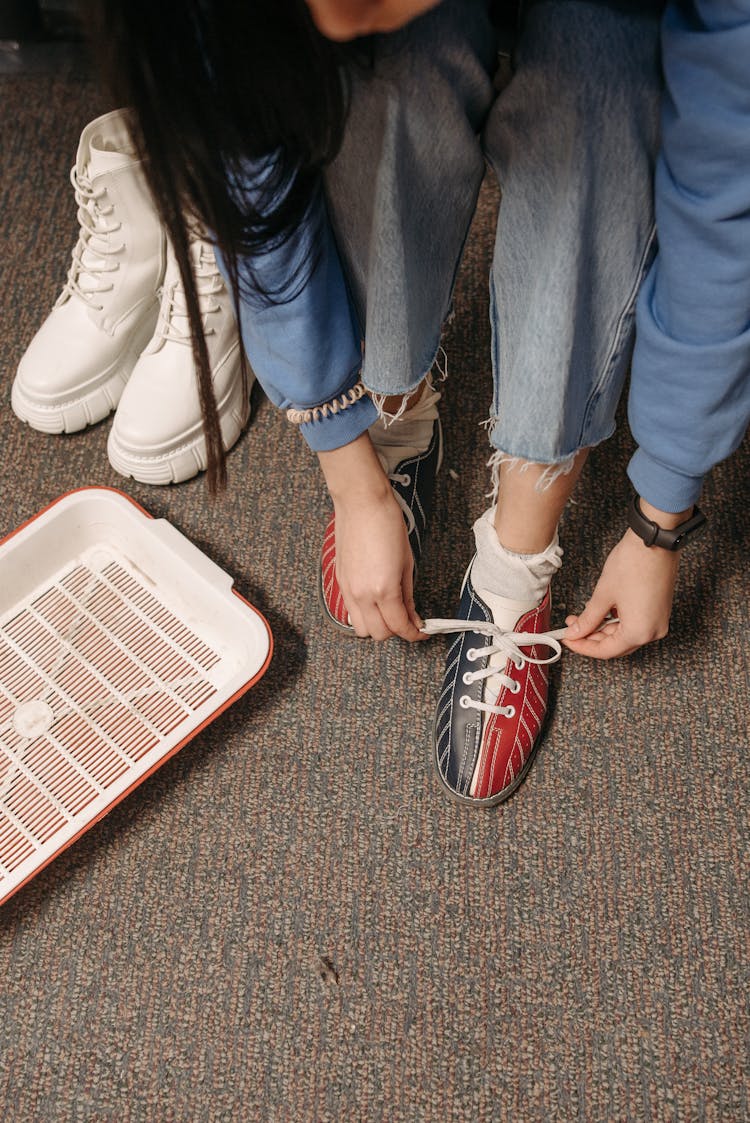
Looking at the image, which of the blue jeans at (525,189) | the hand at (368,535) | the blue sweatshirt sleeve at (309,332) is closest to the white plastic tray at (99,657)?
the hand at (368,535)

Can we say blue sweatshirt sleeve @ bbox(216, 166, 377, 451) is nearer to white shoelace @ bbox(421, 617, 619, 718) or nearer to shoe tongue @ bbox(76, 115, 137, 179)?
white shoelace @ bbox(421, 617, 619, 718)

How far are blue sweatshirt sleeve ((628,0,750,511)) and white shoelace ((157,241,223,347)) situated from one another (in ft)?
1.63

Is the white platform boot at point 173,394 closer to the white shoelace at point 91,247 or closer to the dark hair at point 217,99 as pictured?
the white shoelace at point 91,247

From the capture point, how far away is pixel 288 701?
803 mm

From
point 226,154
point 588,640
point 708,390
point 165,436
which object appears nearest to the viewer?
point 226,154

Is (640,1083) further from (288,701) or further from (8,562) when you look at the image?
(8,562)

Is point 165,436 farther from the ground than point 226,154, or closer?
closer

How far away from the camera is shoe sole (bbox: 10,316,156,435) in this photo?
93 cm

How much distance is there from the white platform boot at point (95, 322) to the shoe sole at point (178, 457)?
59mm

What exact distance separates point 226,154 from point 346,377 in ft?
0.85

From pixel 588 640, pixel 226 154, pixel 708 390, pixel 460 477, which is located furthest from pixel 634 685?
pixel 226 154

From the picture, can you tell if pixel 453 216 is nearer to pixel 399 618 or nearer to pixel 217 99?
pixel 217 99

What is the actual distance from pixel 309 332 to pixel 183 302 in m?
0.36

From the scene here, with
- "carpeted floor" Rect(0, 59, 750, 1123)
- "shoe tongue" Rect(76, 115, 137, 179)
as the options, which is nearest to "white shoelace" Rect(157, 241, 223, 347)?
"shoe tongue" Rect(76, 115, 137, 179)
